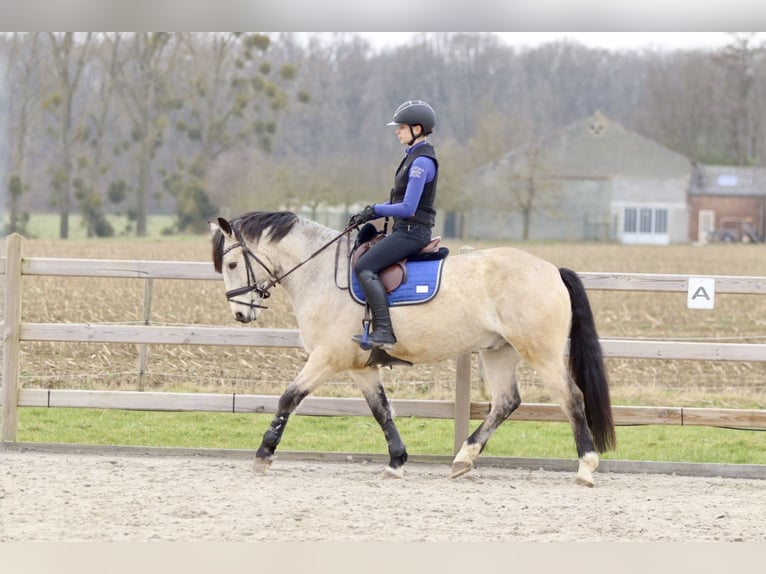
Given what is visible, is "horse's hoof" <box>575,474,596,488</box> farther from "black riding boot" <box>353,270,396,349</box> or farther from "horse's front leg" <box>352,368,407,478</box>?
"black riding boot" <box>353,270,396,349</box>

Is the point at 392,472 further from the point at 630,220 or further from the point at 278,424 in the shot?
the point at 630,220

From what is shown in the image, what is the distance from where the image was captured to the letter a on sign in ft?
25.3

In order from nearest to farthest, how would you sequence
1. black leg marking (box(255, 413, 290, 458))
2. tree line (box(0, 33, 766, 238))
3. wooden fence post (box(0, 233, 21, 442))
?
black leg marking (box(255, 413, 290, 458))
wooden fence post (box(0, 233, 21, 442))
tree line (box(0, 33, 766, 238))

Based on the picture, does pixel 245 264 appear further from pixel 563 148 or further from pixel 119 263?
pixel 563 148

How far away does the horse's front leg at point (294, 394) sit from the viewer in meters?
7.16

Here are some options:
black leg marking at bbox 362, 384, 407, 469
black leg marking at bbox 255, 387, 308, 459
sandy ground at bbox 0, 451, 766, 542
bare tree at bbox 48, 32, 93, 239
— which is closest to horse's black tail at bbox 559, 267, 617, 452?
sandy ground at bbox 0, 451, 766, 542

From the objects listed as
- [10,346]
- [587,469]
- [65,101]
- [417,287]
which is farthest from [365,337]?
[65,101]

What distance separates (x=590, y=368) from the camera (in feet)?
23.8

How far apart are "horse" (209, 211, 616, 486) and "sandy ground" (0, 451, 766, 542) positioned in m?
0.36

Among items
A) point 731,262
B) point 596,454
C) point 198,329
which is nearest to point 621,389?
point 596,454

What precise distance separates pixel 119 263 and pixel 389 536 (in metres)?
3.84

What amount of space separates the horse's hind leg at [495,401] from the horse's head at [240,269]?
5.49 feet

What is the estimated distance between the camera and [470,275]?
7.16 meters

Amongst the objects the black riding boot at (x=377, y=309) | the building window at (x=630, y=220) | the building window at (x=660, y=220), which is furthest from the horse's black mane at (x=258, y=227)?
the building window at (x=660, y=220)
